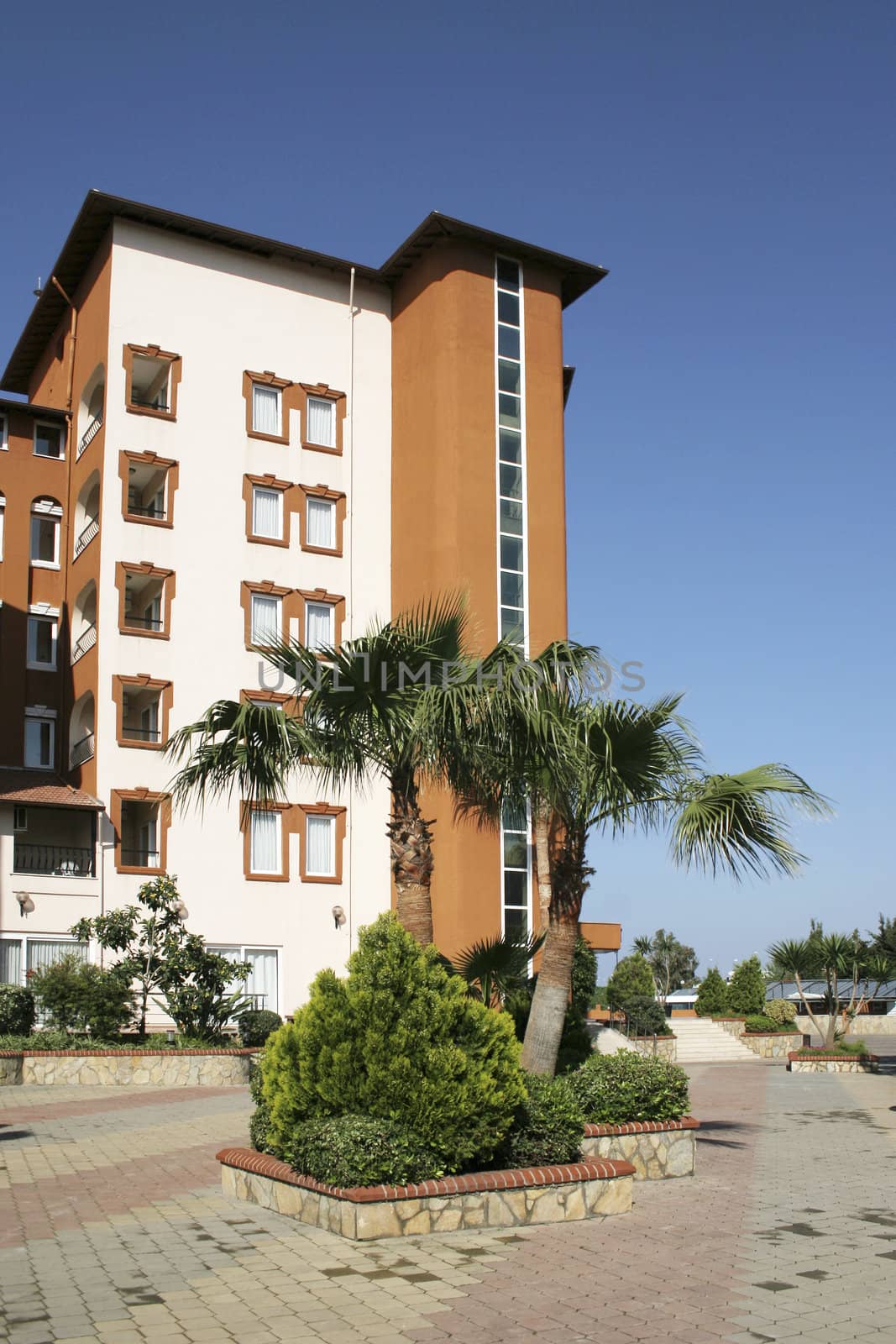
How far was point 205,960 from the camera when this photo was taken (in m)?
27.5

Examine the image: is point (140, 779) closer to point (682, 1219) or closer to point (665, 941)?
point (682, 1219)

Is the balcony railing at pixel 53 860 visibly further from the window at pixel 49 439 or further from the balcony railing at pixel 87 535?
the window at pixel 49 439

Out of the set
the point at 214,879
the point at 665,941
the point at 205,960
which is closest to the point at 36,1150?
the point at 205,960

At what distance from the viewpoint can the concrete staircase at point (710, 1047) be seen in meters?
40.7

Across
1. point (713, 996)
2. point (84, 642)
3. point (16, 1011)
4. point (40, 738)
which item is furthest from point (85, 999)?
point (713, 996)

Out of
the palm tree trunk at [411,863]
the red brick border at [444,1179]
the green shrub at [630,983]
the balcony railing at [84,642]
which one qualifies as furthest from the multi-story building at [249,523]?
the red brick border at [444,1179]

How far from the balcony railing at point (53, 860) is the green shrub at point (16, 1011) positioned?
5199 mm

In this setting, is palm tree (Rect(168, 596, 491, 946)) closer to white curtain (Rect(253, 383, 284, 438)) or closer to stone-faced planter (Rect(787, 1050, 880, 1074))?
stone-faced planter (Rect(787, 1050, 880, 1074))

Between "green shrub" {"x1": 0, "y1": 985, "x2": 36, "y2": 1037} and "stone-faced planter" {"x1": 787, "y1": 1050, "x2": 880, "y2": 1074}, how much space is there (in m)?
18.9

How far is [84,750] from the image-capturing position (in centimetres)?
3572

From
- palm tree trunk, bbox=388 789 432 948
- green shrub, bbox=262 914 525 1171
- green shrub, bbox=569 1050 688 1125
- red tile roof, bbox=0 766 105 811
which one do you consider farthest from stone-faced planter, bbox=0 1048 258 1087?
green shrub, bbox=262 914 525 1171

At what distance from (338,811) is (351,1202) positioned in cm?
2699

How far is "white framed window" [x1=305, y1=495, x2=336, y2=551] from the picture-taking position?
39.1m

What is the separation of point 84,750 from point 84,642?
10.1 feet
